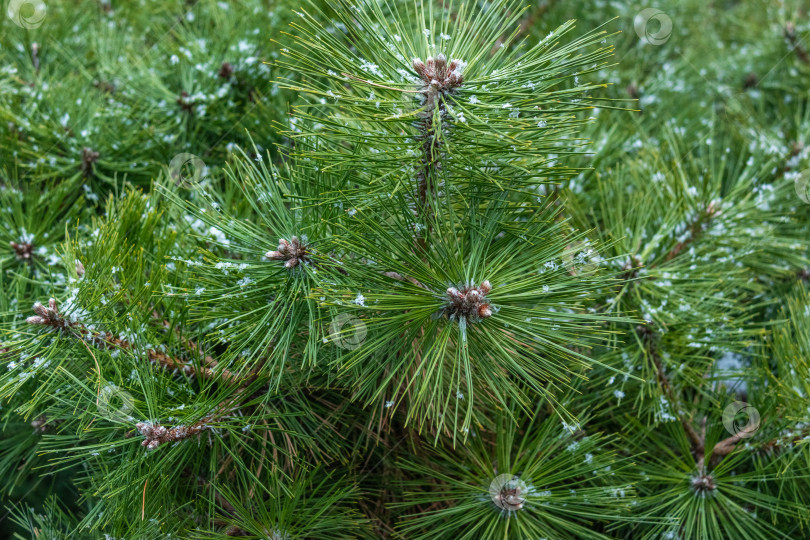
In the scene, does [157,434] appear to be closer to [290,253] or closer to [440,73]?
[290,253]

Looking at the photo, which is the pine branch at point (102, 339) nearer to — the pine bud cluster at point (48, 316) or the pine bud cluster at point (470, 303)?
the pine bud cluster at point (48, 316)

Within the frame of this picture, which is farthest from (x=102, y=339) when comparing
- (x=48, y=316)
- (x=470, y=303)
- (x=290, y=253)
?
(x=470, y=303)

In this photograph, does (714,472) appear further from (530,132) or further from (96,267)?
(96,267)

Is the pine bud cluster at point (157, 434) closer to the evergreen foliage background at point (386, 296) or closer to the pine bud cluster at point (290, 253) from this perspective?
the evergreen foliage background at point (386, 296)

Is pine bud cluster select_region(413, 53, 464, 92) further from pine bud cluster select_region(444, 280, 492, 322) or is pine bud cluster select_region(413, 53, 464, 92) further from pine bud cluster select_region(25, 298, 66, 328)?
pine bud cluster select_region(25, 298, 66, 328)

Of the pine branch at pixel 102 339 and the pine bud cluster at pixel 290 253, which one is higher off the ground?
the pine bud cluster at pixel 290 253

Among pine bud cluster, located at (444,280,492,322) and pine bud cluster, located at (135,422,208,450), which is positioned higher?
pine bud cluster, located at (444,280,492,322)

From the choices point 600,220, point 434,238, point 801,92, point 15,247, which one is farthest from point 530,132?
point 801,92

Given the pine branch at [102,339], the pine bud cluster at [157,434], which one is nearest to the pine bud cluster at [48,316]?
the pine branch at [102,339]

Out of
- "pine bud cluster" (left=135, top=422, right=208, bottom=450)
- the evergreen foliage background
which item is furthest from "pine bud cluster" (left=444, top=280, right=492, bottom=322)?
"pine bud cluster" (left=135, top=422, right=208, bottom=450)

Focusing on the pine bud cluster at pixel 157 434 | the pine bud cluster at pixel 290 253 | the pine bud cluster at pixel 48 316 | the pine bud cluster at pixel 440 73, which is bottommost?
the pine bud cluster at pixel 157 434
